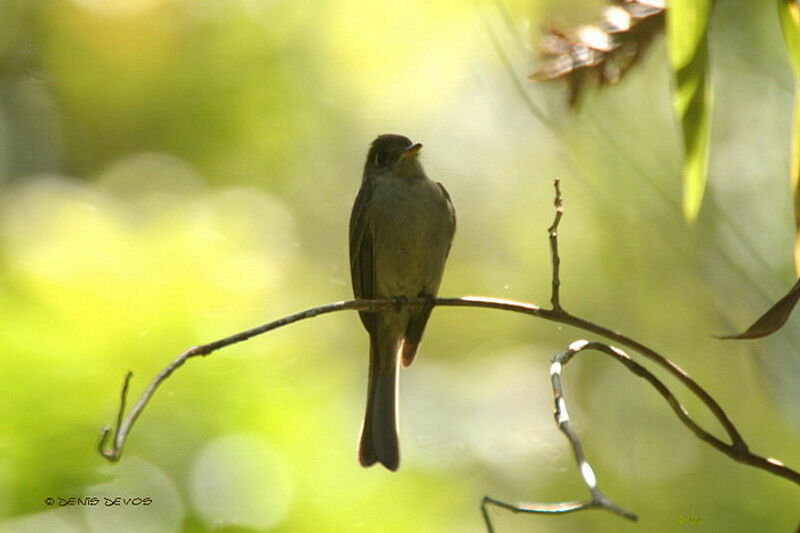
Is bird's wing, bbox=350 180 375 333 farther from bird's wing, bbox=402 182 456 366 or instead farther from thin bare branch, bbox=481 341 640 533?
thin bare branch, bbox=481 341 640 533

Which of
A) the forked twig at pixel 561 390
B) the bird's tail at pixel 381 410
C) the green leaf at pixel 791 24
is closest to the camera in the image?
the forked twig at pixel 561 390

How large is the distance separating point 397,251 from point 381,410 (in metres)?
0.76

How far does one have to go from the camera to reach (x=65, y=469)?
3621 millimetres

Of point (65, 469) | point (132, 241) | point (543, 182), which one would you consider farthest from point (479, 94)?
point (65, 469)

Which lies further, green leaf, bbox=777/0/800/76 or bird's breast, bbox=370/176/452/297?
bird's breast, bbox=370/176/452/297

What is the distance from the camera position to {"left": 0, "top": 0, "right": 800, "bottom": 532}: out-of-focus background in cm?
396

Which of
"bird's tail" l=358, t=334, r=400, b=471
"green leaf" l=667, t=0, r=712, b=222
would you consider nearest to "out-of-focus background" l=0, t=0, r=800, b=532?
"bird's tail" l=358, t=334, r=400, b=471

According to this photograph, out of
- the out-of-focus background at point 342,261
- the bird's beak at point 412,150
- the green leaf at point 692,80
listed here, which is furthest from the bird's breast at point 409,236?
the green leaf at point 692,80

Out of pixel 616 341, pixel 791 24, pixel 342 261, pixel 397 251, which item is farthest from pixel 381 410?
pixel 791 24

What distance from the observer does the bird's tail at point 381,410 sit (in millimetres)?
4133

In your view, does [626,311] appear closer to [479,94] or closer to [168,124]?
[479,94]

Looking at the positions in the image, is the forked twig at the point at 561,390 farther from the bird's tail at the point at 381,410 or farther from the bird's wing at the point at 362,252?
the bird's wing at the point at 362,252

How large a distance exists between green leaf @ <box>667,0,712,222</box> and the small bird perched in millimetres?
2157

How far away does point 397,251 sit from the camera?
4.73 meters
